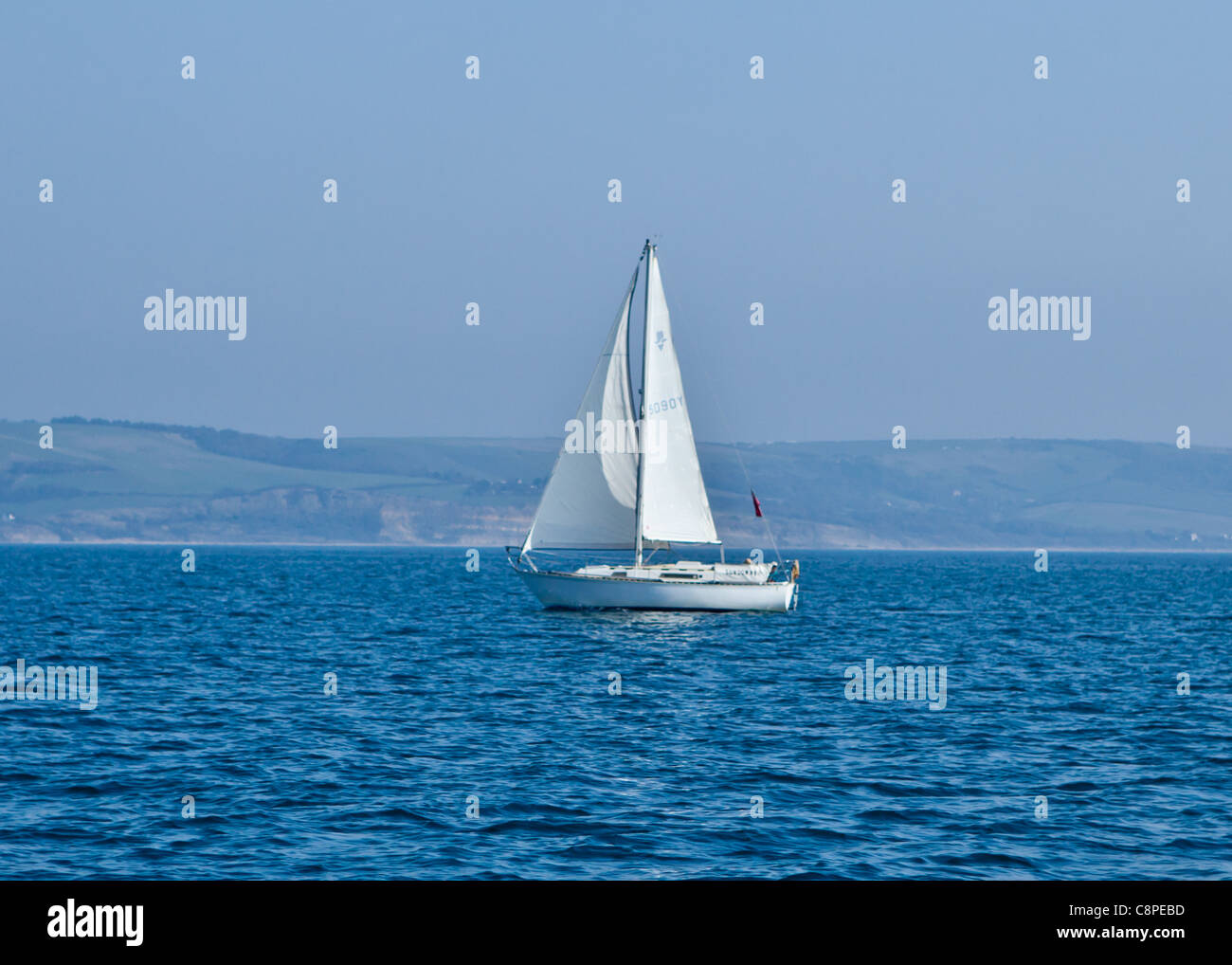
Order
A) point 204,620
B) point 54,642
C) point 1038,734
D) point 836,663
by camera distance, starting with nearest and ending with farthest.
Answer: point 1038,734, point 836,663, point 54,642, point 204,620

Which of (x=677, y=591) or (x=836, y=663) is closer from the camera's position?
(x=836, y=663)

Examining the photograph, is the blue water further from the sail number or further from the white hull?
the sail number

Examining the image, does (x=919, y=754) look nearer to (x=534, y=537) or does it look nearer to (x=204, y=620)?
(x=534, y=537)

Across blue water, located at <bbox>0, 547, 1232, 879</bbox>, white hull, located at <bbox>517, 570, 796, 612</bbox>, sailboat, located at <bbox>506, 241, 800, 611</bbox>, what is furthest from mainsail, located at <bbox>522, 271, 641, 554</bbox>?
blue water, located at <bbox>0, 547, 1232, 879</bbox>

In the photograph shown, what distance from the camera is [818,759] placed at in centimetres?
2852

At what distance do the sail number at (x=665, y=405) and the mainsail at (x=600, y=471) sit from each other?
2.84 ft

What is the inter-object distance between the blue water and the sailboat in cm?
355

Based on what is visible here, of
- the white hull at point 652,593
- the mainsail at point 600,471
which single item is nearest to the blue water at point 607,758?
the white hull at point 652,593

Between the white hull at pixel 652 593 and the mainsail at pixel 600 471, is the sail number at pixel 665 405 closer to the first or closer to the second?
the mainsail at pixel 600 471

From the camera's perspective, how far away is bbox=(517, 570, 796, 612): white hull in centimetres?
6425

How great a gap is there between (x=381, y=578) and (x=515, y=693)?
356 ft

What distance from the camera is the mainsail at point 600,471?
63.3 meters

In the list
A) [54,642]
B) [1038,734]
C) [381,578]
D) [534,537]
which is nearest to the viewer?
[1038,734]
